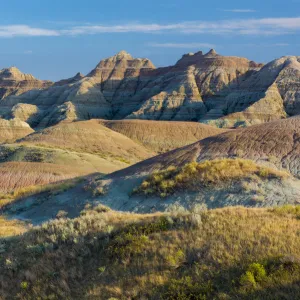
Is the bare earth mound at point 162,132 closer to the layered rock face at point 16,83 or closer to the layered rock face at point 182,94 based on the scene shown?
the layered rock face at point 182,94

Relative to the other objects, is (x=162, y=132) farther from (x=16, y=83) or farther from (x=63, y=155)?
(x=16, y=83)

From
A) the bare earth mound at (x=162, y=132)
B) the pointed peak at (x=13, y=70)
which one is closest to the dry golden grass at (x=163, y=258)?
the bare earth mound at (x=162, y=132)

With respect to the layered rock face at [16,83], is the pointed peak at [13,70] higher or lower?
higher

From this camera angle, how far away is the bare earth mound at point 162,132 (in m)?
86.1

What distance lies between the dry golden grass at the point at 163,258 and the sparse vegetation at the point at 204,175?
28.1 feet

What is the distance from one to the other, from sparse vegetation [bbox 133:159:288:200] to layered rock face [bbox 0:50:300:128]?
8194cm

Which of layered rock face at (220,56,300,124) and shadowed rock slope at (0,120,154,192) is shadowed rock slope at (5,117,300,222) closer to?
shadowed rock slope at (0,120,154,192)

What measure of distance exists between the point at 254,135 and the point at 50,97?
13873 cm

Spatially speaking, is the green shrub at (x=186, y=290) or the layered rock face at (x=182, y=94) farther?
the layered rock face at (x=182, y=94)

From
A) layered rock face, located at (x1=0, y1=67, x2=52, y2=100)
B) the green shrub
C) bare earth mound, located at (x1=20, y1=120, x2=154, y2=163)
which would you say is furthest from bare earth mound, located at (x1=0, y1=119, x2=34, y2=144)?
the green shrub

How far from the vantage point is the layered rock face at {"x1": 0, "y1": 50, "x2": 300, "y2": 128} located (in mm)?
114625

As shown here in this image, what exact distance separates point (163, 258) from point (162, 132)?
81.0 metres

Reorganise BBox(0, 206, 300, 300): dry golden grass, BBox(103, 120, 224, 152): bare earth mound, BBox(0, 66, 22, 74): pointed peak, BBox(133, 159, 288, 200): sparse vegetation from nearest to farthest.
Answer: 1. BBox(0, 206, 300, 300): dry golden grass
2. BBox(133, 159, 288, 200): sparse vegetation
3. BBox(103, 120, 224, 152): bare earth mound
4. BBox(0, 66, 22, 74): pointed peak

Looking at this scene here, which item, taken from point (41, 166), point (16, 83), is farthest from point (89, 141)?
point (16, 83)
